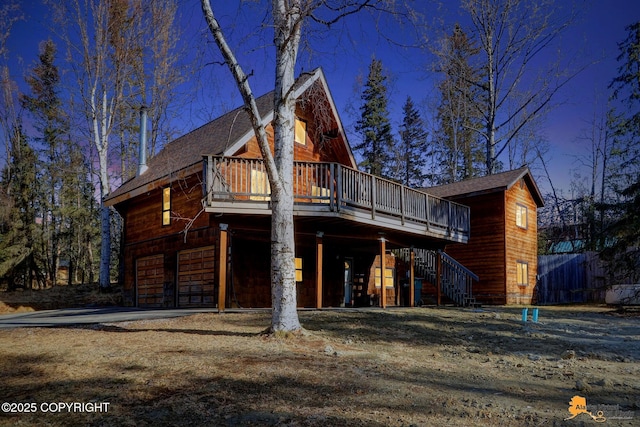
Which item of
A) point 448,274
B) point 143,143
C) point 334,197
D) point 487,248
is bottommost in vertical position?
point 448,274

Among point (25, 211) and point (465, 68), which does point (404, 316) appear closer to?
point (465, 68)

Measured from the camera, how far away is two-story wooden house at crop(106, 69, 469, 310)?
14.1m

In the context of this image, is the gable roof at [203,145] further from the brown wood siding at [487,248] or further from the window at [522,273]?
the window at [522,273]

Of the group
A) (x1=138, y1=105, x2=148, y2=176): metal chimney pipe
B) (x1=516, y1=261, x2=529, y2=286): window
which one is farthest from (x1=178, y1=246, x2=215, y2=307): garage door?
(x1=516, y1=261, x2=529, y2=286): window

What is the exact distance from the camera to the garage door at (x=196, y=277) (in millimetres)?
16438

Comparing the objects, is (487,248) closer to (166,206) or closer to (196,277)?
(196,277)

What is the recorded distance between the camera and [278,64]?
8750mm

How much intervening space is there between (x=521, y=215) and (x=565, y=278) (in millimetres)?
5286

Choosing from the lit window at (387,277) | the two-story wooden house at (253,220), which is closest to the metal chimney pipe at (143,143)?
the two-story wooden house at (253,220)

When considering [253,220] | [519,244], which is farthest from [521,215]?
[253,220]

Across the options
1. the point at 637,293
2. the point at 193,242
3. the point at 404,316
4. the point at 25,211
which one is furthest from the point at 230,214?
the point at 25,211

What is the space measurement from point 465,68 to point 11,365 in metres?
30.9

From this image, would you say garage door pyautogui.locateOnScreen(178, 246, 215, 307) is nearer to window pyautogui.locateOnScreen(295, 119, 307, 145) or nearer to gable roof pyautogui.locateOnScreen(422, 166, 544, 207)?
window pyautogui.locateOnScreen(295, 119, 307, 145)

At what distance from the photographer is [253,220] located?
14.8 metres
